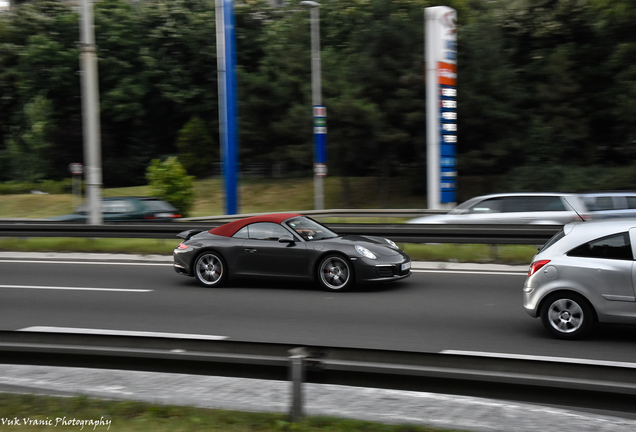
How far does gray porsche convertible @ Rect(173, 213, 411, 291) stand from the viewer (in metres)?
10.0

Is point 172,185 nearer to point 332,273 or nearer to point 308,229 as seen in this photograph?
point 308,229

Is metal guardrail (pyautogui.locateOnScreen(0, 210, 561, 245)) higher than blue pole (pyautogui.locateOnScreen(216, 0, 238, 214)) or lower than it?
lower

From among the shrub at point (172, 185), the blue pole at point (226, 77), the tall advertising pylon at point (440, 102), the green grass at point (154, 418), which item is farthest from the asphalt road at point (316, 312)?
the shrub at point (172, 185)

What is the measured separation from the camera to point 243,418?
444 centimetres

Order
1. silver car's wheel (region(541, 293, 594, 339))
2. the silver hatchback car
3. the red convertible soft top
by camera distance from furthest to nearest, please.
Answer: the red convertible soft top < silver car's wheel (region(541, 293, 594, 339)) < the silver hatchback car

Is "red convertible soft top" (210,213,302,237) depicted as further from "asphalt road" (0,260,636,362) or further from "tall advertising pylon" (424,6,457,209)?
"tall advertising pylon" (424,6,457,209)

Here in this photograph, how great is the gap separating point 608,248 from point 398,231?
673cm

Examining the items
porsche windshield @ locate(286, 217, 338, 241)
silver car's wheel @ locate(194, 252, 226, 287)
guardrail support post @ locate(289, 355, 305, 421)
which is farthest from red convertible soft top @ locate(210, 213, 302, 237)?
guardrail support post @ locate(289, 355, 305, 421)

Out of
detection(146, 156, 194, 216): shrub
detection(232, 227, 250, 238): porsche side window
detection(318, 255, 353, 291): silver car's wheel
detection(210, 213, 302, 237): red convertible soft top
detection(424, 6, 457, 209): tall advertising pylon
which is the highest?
detection(424, 6, 457, 209): tall advertising pylon

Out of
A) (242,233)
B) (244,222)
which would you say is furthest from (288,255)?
(244,222)

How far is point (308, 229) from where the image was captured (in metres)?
10.7

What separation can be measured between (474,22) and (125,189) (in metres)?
24.2

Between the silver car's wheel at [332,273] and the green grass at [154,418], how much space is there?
5.54m

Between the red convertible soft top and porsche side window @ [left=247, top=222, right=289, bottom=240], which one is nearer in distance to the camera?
porsche side window @ [left=247, top=222, right=289, bottom=240]
